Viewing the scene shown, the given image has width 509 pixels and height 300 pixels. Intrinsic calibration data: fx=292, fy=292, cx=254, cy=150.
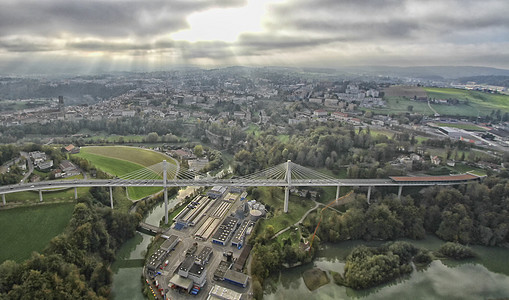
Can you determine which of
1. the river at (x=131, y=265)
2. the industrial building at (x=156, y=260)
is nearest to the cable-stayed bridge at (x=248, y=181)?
the river at (x=131, y=265)

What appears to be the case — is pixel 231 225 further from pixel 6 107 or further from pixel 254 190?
pixel 6 107

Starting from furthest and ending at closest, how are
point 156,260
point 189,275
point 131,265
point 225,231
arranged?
1. point 225,231
2. point 131,265
3. point 156,260
4. point 189,275

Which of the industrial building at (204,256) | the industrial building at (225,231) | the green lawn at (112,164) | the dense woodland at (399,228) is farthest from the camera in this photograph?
the green lawn at (112,164)

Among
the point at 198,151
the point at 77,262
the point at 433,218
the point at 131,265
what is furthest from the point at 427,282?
the point at 198,151

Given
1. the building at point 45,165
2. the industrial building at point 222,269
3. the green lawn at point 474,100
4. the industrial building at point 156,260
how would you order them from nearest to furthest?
the industrial building at point 222,269
the industrial building at point 156,260
the building at point 45,165
the green lawn at point 474,100

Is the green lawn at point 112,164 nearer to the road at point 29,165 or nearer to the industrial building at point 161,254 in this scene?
the road at point 29,165

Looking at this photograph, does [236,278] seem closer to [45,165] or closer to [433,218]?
[433,218]

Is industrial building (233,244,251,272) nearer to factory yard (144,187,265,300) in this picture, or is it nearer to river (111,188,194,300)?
factory yard (144,187,265,300)

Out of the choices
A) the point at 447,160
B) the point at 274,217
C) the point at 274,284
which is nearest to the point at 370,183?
the point at 274,217
